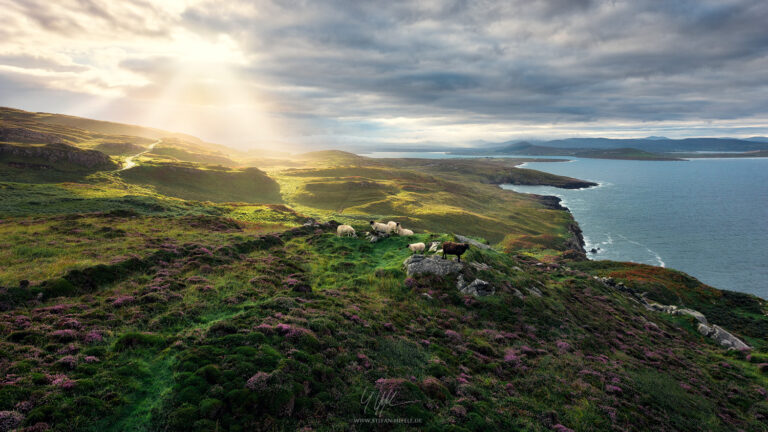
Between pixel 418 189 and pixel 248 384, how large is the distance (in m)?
153

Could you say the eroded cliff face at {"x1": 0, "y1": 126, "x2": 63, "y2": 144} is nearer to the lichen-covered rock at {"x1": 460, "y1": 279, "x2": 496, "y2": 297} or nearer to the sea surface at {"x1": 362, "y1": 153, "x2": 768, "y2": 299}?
the lichen-covered rock at {"x1": 460, "y1": 279, "x2": 496, "y2": 297}

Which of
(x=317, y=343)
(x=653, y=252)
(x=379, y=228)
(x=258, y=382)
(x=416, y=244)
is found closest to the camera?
(x=258, y=382)

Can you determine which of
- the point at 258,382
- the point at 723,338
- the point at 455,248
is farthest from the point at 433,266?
the point at 723,338

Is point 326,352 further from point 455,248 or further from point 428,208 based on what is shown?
point 428,208

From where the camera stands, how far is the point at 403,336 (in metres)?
20.6

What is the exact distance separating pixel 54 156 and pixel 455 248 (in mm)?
123118

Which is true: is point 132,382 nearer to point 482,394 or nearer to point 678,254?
point 482,394

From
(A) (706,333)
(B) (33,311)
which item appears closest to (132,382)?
(B) (33,311)

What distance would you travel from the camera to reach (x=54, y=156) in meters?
87.2

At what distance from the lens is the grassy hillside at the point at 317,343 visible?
39.0ft

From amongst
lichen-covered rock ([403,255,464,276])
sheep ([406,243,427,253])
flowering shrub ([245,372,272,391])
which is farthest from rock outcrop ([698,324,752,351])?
flowering shrub ([245,372,272,391])

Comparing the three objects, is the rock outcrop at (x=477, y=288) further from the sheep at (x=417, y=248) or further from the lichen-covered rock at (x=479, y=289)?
the sheep at (x=417, y=248)

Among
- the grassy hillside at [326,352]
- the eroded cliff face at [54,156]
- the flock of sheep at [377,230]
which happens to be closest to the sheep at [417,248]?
the grassy hillside at [326,352]

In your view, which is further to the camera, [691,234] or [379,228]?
[691,234]
